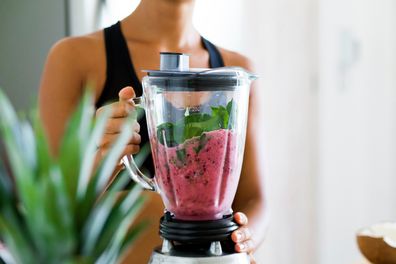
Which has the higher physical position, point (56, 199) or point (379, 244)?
point (56, 199)

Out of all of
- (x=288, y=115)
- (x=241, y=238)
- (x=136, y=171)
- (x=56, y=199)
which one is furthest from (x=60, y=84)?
(x=288, y=115)

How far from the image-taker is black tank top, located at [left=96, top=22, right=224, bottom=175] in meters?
1.02

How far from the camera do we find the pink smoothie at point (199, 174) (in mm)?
696

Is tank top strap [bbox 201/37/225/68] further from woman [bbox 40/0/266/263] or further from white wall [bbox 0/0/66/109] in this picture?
white wall [bbox 0/0/66/109]

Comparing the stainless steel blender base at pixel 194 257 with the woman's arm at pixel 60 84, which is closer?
the stainless steel blender base at pixel 194 257

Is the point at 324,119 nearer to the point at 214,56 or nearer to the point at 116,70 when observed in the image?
the point at 214,56

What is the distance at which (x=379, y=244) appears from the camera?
926 mm

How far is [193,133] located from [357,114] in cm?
175

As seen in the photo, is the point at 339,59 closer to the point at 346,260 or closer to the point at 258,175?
the point at 346,260

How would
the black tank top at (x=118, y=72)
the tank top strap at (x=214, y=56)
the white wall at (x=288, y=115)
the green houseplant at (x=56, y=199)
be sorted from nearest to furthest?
the green houseplant at (x=56, y=199)
the black tank top at (x=118, y=72)
the tank top strap at (x=214, y=56)
the white wall at (x=288, y=115)

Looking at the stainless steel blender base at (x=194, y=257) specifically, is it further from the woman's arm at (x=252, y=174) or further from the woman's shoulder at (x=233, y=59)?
the woman's shoulder at (x=233, y=59)

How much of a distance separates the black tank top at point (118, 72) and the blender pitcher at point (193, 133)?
265 mm

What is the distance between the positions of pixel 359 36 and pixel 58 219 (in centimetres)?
213

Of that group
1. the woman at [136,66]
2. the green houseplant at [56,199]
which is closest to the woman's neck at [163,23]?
the woman at [136,66]
